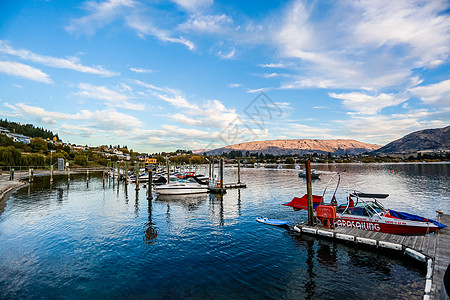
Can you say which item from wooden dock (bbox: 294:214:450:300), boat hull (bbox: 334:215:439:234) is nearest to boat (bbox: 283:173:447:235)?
boat hull (bbox: 334:215:439:234)

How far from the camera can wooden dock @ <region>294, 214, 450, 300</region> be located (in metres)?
10.4

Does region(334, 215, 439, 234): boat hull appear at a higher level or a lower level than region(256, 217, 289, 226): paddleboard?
higher

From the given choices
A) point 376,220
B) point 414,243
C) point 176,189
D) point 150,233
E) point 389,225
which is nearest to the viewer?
point 414,243

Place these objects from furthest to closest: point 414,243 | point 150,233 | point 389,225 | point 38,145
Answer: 1. point 38,145
2. point 150,233
3. point 389,225
4. point 414,243

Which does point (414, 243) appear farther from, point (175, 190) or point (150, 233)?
point (175, 190)

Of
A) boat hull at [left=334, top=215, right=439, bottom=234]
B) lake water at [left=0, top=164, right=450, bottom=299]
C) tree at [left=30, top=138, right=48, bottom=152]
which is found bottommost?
lake water at [left=0, top=164, right=450, bottom=299]

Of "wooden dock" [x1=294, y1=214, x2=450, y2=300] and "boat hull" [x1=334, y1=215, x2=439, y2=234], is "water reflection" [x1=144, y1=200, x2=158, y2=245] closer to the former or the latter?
"wooden dock" [x1=294, y1=214, x2=450, y2=300]

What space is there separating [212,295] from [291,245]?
7981mm

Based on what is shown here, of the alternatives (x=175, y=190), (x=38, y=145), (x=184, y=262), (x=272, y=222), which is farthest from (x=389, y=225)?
(x=38, y=145)

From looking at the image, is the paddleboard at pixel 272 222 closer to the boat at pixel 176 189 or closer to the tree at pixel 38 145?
the boat at pixel 176 189

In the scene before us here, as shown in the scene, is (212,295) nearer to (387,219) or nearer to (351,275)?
(351,275)

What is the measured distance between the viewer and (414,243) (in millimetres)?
13922

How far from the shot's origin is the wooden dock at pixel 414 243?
10391mm

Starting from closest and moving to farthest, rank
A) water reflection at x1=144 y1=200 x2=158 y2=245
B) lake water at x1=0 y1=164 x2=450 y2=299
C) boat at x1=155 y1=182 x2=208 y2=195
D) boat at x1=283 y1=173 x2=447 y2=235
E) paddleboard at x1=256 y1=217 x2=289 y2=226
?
1. lake water at x1=0 y1=164 x2=450 y2=299
2. boat at x1=283 y1=173 x2=447 y2=235
3. water reflection at x1=144 y1=200 x2=158 y2=245
4. paddleboard at x1=256 y1=217 x2=289 y2=226
5. boat at x1=155 y1=182 x2=208 y2=195
